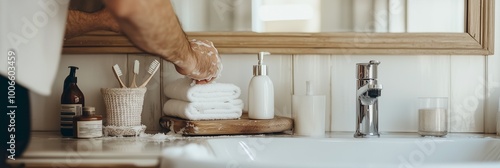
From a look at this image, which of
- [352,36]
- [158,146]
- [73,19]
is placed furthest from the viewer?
[352,36]

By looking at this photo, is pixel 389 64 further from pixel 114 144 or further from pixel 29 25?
pixel 29 25

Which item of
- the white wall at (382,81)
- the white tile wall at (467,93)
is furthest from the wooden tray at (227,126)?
the white tile wall at (467,93)

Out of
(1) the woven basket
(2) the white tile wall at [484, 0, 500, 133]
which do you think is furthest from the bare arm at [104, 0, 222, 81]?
(2) the white tile wall at [484, 0, 500, 133]

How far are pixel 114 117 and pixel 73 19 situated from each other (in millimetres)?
199

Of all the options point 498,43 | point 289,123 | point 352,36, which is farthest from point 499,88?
point 289,123

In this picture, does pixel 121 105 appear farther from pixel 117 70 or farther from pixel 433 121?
pixel 433 121

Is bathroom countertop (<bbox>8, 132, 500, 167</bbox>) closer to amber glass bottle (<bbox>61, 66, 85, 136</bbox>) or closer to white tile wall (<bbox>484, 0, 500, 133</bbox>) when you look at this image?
amber glass bottle (<bbox>61, 66, 85, 136</bbox>)

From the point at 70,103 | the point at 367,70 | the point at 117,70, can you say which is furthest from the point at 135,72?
the point at 367,70

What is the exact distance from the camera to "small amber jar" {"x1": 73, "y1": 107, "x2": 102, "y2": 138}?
3.43ft

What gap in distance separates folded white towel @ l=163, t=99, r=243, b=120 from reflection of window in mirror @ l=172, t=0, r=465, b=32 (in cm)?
18

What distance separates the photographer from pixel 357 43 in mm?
1229

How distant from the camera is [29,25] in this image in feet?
3.25

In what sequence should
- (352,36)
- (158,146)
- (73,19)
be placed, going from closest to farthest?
(158,146) < (73,19) < (352,36)

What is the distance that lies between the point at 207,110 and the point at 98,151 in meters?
0.27
